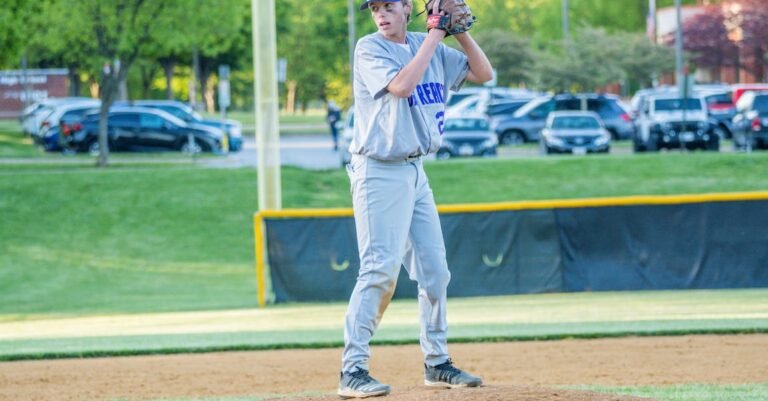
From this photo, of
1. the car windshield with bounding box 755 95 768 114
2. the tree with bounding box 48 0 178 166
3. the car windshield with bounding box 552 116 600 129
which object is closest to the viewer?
the tree with bounding box 48 0 178 166

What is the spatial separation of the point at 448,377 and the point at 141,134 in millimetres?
34093

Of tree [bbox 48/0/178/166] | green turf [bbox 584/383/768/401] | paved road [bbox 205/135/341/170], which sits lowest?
paved road [bbox 205/135/341/170]

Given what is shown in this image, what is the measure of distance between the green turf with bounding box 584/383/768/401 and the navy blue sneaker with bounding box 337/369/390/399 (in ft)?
6.46

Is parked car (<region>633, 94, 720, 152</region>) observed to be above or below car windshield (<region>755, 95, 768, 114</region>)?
below

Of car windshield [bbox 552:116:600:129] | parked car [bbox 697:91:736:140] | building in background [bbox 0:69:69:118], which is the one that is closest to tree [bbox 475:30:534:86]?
parked car [bbox 697:91:736:140]

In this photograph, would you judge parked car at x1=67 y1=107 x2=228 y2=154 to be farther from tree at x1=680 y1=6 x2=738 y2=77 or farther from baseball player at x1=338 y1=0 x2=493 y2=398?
baseball player at x1=338 y1=0 x2=493 y2=398

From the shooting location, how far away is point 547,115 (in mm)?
42000

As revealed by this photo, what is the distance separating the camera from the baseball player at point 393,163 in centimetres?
609

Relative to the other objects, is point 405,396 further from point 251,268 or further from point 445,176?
point 445,176

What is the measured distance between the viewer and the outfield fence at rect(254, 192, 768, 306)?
16.0 metres

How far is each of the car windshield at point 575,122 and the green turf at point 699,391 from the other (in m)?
27.5

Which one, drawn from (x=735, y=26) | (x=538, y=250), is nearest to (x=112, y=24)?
(x=538, y=250)

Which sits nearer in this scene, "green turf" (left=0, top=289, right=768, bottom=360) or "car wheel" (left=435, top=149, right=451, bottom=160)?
"green turf" (left=0, top=289, right=768, bottom=360)

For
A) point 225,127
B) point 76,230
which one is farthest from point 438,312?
point 225,127
